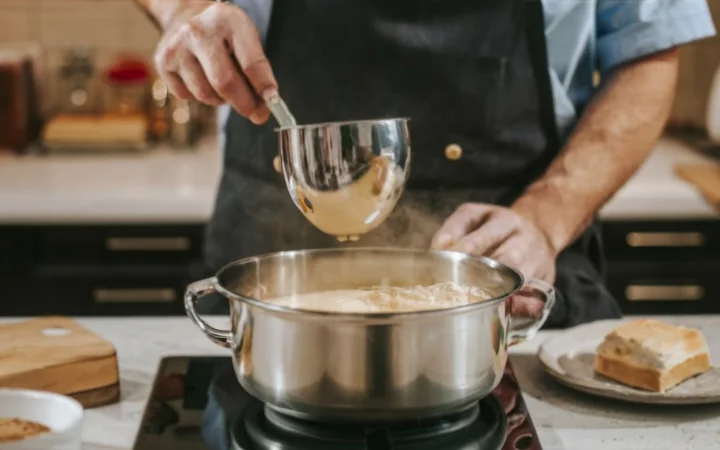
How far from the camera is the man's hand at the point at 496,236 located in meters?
1.02

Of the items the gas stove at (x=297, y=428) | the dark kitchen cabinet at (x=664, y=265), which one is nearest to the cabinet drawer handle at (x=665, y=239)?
the dark kitchen cabinet at (x=664, y=265)

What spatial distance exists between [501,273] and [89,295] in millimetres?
1375

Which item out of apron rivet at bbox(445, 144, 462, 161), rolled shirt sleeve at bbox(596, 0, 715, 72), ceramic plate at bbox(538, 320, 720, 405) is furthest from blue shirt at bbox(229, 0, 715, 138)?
ceramic plate at bbox(538, 320, 720, 405)

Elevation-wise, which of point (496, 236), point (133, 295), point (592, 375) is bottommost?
point (133, 295)

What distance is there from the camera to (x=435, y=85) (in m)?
1.36

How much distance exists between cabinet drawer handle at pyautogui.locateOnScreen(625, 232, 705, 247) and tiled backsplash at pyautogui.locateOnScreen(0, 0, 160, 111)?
1392 millimetres

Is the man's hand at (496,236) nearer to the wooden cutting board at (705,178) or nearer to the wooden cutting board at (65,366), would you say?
the wooden cutting board at (65,366)

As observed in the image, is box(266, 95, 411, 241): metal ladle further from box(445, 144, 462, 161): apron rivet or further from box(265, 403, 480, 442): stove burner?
box(445, 144, 462, 161): apron rivet

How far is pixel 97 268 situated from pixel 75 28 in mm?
909

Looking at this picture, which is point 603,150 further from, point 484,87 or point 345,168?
point 345,168

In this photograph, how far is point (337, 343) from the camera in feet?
2.31

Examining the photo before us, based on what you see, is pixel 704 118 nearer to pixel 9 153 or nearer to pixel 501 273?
pixel 9 153

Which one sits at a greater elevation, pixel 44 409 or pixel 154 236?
pixel 44 409

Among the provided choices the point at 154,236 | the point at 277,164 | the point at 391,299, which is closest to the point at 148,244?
the point at 154,236
